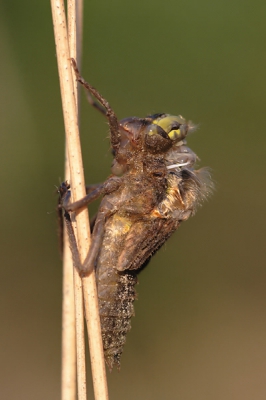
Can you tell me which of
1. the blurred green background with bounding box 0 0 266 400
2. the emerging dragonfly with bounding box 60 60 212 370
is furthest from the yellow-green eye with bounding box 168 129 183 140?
the blurred green background with bounding box 0 0 266 400

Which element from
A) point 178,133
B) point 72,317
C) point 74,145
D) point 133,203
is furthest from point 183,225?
point 74,145

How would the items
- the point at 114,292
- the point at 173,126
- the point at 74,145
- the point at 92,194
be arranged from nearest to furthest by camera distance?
1. the point at 74,145
2. the point at 92,194
3. the point at 114,292
4. the point at 173,126

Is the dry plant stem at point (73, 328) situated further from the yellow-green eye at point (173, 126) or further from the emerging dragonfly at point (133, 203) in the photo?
the yellow-green eye at point (173, 126)

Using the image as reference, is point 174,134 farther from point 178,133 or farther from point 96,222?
point 96,222

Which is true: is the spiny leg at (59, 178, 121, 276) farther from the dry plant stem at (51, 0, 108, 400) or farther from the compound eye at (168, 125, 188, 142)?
the compound eye at (168, 125, 188, 142)

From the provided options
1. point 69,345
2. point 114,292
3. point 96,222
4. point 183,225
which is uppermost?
point 183,225

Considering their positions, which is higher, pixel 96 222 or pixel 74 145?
pixel 74 145
